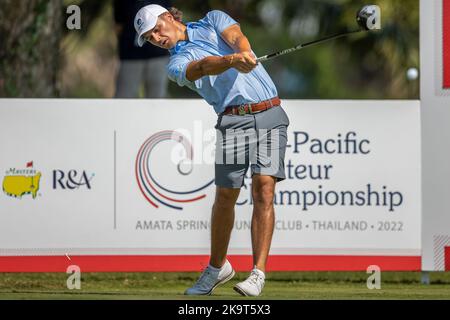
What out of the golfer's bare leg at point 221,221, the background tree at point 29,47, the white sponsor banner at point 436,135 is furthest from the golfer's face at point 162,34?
the background tree at point 29,47

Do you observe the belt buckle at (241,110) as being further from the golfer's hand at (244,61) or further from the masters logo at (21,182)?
the masters logo at (21,182)

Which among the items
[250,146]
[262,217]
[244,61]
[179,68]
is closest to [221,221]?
[262,217]

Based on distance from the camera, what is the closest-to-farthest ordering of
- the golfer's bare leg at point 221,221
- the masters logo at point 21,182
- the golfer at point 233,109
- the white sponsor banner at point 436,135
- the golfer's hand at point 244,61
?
the golfer's hand at point 244,61
the golfer at point 233,109
the golfer's bare leg at point 221,221
the masters logo at point 21,182
the white sponsor banner at point 436,135

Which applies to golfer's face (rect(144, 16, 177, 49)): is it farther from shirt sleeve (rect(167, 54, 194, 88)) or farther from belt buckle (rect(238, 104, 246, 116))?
belt buckle (rect(238, 104, 246, 116))

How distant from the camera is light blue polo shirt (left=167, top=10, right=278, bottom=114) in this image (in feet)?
29.2

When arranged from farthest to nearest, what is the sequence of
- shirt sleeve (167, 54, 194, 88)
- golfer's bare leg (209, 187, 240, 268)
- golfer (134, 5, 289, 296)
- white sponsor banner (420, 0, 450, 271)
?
white sponsor banner (420, 0, 450, 271), golfer's bare leg (209, 187, 240, 268), golfer (134, 5, 289, 296), shirt sleeve (167, 54, 194, 88)

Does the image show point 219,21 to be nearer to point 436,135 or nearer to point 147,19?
point 147,19

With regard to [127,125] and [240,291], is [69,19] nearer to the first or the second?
[127,125]

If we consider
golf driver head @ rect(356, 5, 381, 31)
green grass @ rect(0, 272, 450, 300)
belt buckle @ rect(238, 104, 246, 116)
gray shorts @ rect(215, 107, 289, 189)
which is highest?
golf driver head @ rect(356, 5, 381, 31)

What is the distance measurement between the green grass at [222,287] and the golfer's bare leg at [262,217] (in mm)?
329

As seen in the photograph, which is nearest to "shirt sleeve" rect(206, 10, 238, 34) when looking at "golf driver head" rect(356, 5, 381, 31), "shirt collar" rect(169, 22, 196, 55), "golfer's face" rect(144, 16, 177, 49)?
"shirt collar" rect(169, 22, 196, 55)

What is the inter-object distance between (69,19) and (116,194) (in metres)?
1.49

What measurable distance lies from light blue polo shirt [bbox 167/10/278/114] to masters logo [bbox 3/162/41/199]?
73.4 inches

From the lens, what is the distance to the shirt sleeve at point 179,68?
28.4ft
